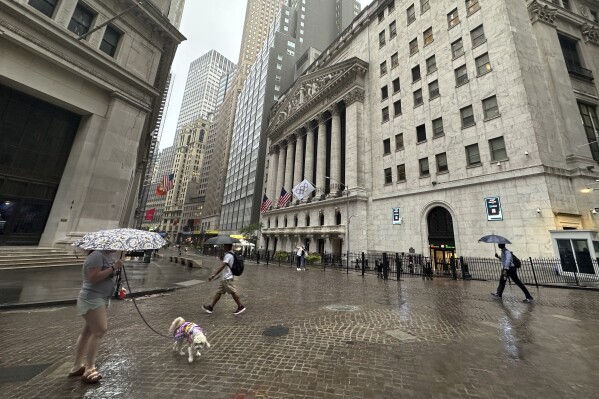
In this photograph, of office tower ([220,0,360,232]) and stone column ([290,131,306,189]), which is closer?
stone column ([290,131,306,189])

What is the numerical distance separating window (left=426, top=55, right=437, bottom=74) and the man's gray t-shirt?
106ft

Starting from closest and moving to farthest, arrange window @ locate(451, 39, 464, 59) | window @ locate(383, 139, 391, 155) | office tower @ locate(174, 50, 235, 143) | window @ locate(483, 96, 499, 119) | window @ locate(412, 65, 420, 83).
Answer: window @ locate(483, 96, 499, 119)
window @ locate(451, 39, 464, 59)
window @ locate(412, 65, 420, 83)
window @ locate(383, 139, 391, 155)
office tower @ locate(174, 50, 235, 143)

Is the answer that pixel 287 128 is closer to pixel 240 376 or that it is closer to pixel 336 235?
pixel 336 235

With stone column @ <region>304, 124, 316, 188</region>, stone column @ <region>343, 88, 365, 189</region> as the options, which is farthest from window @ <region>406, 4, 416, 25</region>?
stone column @ <region>304, 124, 316, 188</region>

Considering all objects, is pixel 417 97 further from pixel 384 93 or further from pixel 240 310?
pixel 240 310

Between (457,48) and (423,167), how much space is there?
1224 cm

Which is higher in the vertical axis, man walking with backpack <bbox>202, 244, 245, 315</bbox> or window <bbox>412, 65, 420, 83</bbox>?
window <bbox>412, 65, 420, 83</bbox>

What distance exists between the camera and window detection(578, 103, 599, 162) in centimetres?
2088

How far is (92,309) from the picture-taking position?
3.57 m

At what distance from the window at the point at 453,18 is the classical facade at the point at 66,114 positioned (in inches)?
1118

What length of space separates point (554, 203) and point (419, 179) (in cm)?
1035

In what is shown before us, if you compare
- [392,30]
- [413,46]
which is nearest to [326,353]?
[413,46]

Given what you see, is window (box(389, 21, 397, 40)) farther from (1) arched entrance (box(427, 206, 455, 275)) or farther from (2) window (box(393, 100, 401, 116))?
(1) arched entrance (box(427, 206, 455, 275))

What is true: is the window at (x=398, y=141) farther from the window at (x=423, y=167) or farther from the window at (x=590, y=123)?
the window at (x=590, y=123)
